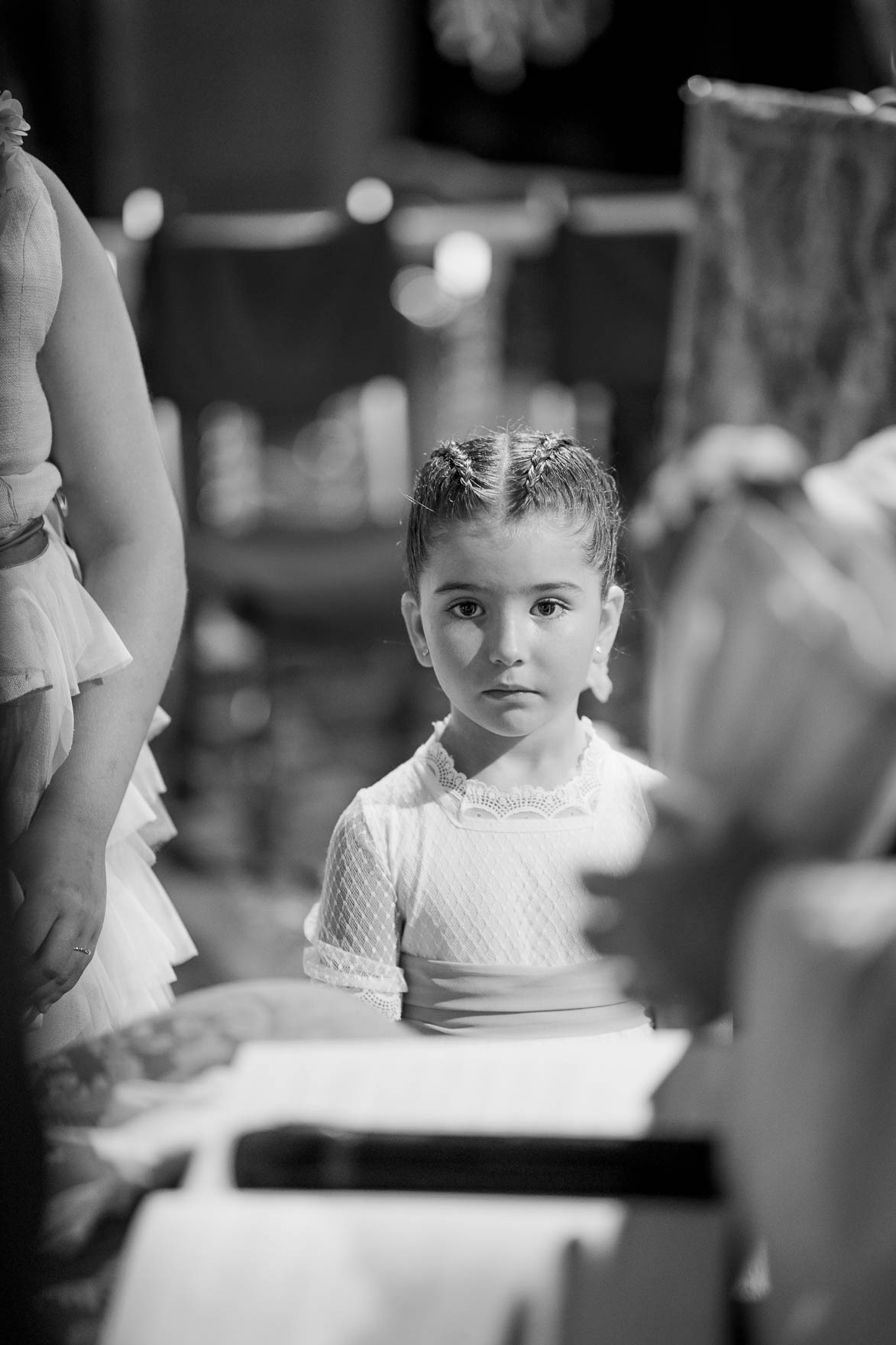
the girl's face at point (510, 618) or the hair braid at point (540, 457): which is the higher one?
the hair braid at point (540, 457)

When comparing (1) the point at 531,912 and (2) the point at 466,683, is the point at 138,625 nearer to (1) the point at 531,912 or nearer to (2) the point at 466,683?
(2) the point at 466,683

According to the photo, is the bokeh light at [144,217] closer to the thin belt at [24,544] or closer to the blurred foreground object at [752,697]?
the thin belt at [24,544]

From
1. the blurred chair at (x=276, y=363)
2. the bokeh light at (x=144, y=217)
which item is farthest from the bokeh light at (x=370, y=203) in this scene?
the bokeh light at (x=144, y=217)

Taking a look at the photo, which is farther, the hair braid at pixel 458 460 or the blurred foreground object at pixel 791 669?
the hair braid at pixel 458 460

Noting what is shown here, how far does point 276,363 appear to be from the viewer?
350 centimetres

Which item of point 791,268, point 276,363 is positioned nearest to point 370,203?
point 276,363

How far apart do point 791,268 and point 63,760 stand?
951 mm

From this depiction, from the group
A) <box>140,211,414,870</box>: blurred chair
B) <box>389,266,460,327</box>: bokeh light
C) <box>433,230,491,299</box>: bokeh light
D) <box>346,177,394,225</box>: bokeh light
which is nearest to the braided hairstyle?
<box>140,211,414,870</box>: blurred chair

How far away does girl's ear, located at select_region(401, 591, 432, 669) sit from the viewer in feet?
3.08

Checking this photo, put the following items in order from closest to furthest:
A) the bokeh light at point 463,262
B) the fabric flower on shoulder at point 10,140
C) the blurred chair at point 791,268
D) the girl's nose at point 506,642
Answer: the fabric flower on shoulder at point 10,140, the girl's nose at point 506,642, the blurred chair at point 791,268, the bokeh light at point 463,262

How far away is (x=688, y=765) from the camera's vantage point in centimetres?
49

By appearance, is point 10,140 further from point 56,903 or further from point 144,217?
point 144,217

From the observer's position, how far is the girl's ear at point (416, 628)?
36.9 inches

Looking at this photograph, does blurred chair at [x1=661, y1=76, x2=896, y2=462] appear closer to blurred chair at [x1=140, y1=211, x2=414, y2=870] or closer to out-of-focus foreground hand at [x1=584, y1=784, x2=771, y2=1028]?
out-of-focus foreground hand at [x1=584, y1=784, x2=771, y2=1028]
